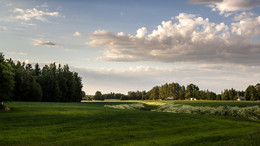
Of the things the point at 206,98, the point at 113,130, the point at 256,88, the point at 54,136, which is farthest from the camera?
the point at 206,98

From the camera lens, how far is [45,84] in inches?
4429

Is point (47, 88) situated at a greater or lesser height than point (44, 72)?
lesser

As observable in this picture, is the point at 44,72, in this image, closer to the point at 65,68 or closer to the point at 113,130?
the point at 65,68

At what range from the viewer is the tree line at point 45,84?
95312 millimetres

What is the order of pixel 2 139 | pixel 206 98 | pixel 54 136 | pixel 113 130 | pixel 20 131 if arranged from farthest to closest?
1. pixel 206 98
2. pixel 113 130
3. pixel 20 131
4. pixel 54 136
5. pixel 2 139

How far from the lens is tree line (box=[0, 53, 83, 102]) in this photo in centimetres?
9531

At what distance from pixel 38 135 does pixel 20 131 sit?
2943 millimetres

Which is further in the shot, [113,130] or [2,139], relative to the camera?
[113,130]

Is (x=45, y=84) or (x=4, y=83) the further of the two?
(x=45, y=84)

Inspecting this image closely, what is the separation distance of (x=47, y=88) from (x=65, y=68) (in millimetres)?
21670

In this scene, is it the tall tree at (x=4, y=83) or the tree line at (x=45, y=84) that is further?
the tree line at (x=45, y=84)

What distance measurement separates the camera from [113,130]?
75.0 ft

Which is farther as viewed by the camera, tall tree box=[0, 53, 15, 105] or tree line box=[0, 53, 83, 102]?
tree line box=[0, 53, 83, 102]

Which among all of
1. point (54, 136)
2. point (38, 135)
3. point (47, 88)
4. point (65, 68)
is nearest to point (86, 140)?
point (54, 136)
